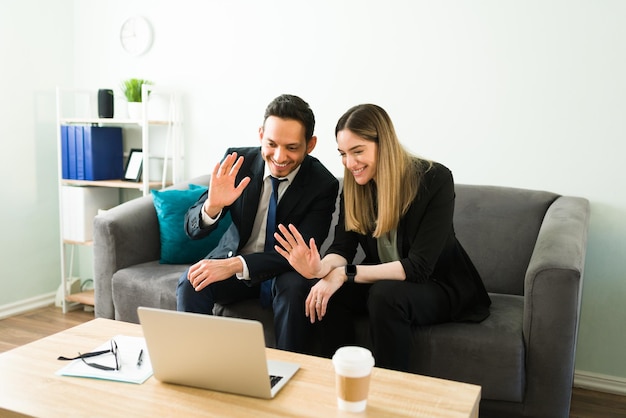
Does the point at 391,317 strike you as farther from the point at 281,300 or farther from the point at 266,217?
the point at 266,217

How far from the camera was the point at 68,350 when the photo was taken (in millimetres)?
1572

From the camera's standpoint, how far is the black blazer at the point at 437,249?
199 centimetres

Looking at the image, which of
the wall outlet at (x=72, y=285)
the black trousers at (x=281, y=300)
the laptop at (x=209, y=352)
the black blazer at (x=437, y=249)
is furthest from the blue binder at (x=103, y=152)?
the laptop at (x=209, y=352)

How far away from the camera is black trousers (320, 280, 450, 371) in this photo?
6.32 ft

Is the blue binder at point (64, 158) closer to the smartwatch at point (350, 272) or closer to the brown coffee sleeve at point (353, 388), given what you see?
the smartwatch at point (350, 272)

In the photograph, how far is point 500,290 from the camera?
8.09ft

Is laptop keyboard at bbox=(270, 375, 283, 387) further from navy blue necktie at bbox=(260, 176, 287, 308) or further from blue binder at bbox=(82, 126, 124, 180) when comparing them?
blue binder at bbox=(82, 126, 124, 180)

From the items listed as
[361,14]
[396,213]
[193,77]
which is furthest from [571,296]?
[193,77]

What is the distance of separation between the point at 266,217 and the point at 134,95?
56.7 inches

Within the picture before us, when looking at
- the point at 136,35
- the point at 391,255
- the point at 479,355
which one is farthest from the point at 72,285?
the point at 479,355

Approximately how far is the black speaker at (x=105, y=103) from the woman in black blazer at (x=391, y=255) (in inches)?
70.8

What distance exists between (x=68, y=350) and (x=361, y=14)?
6.49ft

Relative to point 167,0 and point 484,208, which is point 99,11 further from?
point 484,208

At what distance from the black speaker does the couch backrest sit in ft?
6.35
